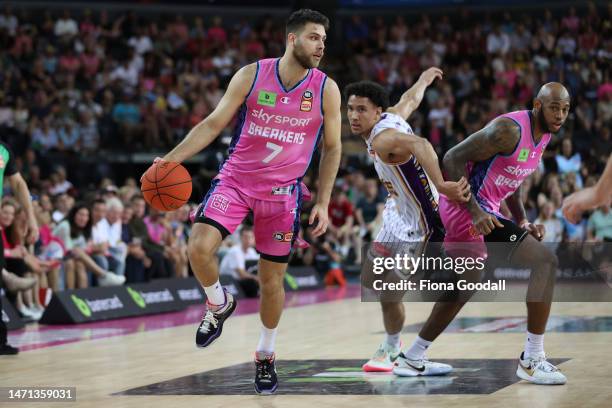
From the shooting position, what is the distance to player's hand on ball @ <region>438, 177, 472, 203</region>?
6812mm

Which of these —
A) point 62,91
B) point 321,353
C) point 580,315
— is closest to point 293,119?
point 321,353

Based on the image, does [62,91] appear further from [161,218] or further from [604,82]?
[604,82]

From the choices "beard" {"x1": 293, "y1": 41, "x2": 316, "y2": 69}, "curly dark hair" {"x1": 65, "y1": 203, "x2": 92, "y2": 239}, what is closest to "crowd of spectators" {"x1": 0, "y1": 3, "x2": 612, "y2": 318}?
"curly dark hair" {"x1": 65, "y1": 203, "x2": 92, "y2": 239}

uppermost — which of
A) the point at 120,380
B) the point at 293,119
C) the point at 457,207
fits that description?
the point at 293,119

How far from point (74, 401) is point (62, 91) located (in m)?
16.2

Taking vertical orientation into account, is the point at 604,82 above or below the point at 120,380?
above

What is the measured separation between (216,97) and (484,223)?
16.6 meters

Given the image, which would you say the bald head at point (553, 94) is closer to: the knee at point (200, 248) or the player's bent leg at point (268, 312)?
the player's bent leg at point (268, 312)

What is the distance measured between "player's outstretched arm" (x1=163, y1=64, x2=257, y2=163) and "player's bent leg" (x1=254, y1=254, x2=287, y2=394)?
2.97ft

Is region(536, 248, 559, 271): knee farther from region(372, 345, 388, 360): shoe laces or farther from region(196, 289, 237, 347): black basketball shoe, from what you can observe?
region(196, 289, 237, 347): black basketball shoe

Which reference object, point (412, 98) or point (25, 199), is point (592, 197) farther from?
point (25, 199)

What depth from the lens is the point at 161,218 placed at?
1608 cm

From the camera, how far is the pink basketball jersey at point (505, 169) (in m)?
7.48

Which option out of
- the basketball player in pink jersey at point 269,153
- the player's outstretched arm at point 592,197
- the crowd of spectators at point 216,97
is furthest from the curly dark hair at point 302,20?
the crowd of spectators at point 216,97
